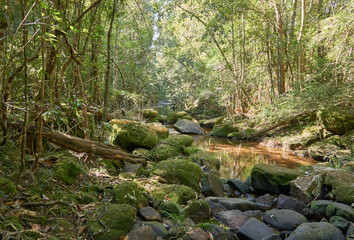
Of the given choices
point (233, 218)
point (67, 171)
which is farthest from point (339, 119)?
point (67, 171)

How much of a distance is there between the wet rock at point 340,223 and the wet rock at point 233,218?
46.8 inches

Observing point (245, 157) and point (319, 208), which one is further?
point (245, 157)

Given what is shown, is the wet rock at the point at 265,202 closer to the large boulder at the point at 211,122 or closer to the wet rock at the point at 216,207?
the wet rock at the point at 216,207

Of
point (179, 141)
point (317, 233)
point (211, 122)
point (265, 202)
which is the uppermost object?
point (211, 122)

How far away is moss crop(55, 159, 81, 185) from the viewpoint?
3324mm

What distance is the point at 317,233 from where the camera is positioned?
10.4 ft

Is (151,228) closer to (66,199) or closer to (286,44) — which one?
(66,199)

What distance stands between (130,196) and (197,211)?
1110mm

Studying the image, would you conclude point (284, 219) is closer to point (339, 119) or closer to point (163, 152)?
point (163, 152)

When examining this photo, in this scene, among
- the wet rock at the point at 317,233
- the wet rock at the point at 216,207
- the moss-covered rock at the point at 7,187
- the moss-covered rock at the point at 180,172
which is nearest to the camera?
the moss-covered rock at the point at 7,187

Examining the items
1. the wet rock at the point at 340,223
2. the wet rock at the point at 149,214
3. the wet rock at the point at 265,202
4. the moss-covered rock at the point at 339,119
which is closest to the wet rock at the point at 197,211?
the wet rock at the point at 149,214

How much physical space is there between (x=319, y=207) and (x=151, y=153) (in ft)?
12.6

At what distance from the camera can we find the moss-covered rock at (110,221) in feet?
8.32

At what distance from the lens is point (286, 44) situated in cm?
1070
